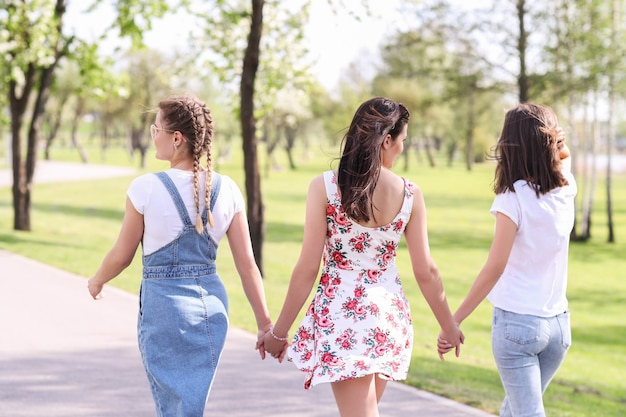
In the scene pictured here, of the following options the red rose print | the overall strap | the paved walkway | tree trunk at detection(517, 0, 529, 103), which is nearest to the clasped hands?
the red rose print

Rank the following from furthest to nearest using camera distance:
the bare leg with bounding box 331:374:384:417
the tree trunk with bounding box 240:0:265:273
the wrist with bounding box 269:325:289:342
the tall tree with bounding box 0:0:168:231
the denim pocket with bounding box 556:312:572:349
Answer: the tall tree with bounding box 0:0:168:231 → the tree trunk with bounding box 240:0:265:273 → the wrist with bounding box 269:325:289:342 → the denim pocket with bounding box 556:312:572:349 → the bare leg with bounding box 331:374:384:417

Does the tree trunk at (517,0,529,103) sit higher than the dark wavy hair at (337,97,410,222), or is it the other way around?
the tree trunk at (517,0,529,103)

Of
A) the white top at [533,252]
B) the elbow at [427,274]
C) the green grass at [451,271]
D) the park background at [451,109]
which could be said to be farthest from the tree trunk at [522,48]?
the elbow at [427,274]

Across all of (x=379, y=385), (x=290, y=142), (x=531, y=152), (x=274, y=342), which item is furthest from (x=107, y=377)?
(x=290, y=142)

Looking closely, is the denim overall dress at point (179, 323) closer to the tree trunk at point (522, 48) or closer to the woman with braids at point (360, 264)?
the woman with braids at point (360, 264)

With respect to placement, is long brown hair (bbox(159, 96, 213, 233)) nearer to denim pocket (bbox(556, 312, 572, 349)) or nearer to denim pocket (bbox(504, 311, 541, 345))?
denim pocket (bbox(504, 311, 541, 345))

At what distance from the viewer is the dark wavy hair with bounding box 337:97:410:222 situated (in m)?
3.60

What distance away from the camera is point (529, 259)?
379cm

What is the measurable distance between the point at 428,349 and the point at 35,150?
12.9m

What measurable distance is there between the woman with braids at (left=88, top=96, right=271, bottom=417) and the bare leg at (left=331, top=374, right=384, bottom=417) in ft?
1.88

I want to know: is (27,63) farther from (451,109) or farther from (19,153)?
(451,109)

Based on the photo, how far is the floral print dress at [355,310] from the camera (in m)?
3.60

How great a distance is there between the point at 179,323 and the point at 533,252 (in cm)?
154

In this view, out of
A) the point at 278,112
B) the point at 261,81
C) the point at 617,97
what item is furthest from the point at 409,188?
the point at 278,112
